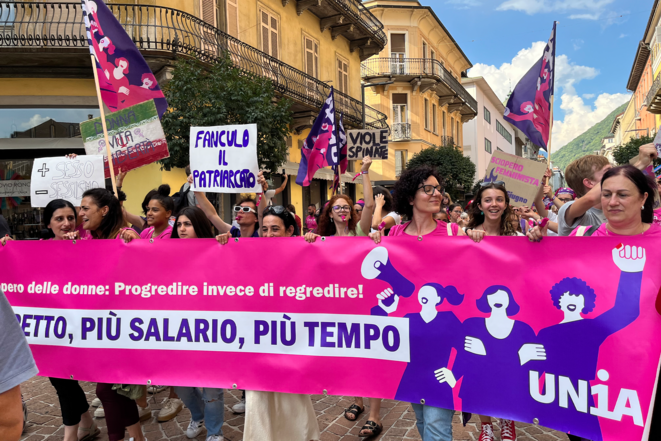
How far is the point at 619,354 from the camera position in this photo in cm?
255

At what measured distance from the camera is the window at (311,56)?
64.8ft

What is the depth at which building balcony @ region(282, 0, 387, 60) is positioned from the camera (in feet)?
64.0

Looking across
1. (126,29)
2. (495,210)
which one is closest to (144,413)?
(495,210)

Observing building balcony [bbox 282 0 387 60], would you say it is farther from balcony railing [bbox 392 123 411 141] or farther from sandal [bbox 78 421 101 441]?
sandal [bbox 78 421 101 441]

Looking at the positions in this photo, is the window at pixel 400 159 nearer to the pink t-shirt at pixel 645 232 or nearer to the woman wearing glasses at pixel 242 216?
the woman wearing glasses at pixel 242 216

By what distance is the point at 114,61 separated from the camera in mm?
5199

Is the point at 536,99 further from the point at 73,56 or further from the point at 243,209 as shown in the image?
the point at 73,56

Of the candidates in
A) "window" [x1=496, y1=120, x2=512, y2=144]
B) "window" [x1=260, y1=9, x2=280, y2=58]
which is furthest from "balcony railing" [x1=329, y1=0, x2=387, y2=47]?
"window" [x1=496, y1=120, x2=512, y2=144]

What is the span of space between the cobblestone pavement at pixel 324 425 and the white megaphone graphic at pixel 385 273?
1392mm

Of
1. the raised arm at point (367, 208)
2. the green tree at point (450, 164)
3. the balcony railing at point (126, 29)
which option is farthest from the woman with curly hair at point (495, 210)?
the green tree at point (450, 164)

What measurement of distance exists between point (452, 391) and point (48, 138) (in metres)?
12.9

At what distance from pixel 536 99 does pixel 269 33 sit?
45.0 ft

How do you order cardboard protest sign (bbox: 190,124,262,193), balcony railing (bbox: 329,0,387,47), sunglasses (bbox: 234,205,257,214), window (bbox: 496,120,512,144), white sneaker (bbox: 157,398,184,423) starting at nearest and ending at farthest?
white sneaker (bbox: 157,398,184,423), cardboard protest sign (bbox: 190,124,262,193), sunglasses (bbox: 234,205,257,214), balcony railing (bbox: 329,0,387,47), window (bbox: 496,120,512,144)

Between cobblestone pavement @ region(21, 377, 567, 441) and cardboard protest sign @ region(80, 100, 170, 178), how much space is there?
7.91 feet
